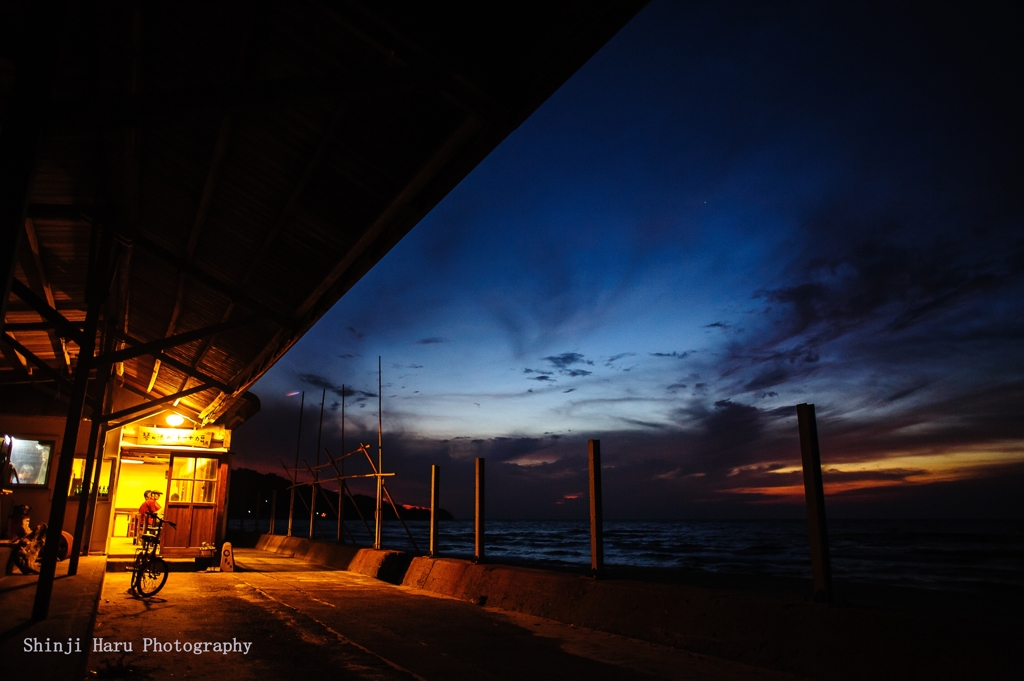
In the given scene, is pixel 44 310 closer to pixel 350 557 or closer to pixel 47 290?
pixel 47 290

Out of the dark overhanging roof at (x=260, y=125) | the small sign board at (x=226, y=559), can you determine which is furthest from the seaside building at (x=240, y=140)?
the small sign board at (x=226, y=559)

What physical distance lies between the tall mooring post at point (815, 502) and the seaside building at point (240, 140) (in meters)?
3.86

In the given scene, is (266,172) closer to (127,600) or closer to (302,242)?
(302,242)

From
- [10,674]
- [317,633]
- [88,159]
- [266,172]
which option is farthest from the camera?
[317,633]

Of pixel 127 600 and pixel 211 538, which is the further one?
pixel 211 538

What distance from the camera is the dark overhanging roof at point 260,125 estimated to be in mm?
3891

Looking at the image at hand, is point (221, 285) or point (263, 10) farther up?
point (263, 10)

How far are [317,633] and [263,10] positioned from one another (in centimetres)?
672

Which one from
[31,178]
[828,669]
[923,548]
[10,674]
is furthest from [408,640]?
[923,548]

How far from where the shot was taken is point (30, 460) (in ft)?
52.7

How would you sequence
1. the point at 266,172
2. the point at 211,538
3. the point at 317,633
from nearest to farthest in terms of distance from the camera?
1. the point at 266,172
2. the point at 317,633
3. the point at 211,538

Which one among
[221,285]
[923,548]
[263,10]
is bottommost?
[923,548]

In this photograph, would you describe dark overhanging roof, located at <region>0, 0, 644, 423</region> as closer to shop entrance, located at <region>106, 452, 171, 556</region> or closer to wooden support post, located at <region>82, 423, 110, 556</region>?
wooden support post, located at <region>82, 423, 110, 556</region>

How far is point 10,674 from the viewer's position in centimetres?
427
